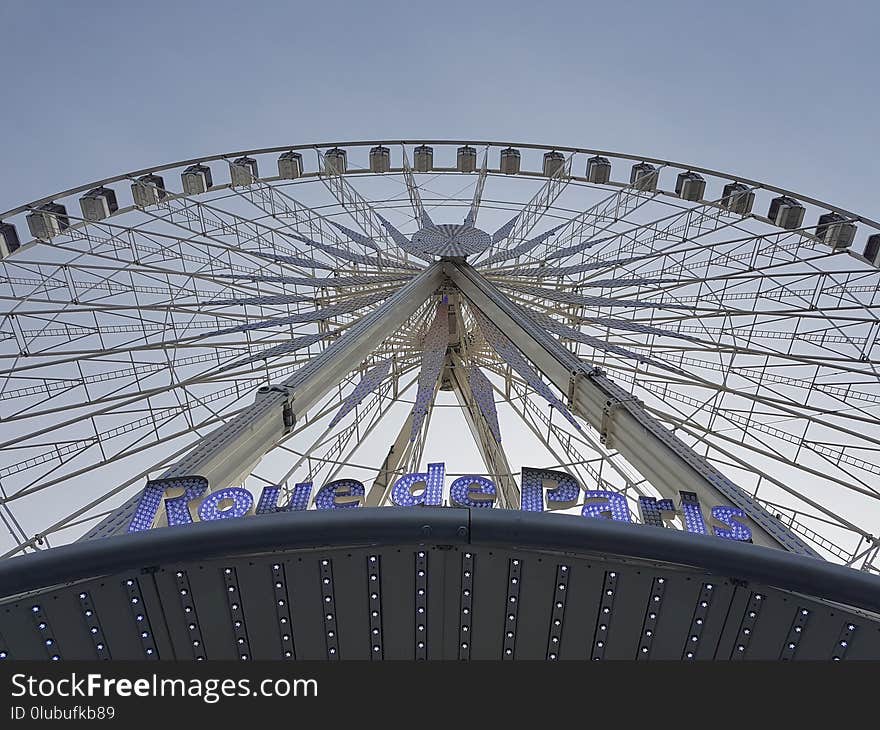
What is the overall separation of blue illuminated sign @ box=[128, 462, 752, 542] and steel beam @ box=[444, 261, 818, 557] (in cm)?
53

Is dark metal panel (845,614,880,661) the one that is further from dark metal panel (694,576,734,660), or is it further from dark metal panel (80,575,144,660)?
dark metal panel (80,575,144,660)

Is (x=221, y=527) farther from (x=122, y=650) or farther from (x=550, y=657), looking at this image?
(x=550, y=657)

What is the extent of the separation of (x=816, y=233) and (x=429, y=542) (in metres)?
22.5

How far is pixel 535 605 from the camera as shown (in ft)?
23.1

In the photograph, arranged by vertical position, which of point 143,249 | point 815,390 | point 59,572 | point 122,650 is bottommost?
point 122,650

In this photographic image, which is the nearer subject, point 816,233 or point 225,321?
point 225,321

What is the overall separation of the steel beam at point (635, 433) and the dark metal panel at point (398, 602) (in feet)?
15.8

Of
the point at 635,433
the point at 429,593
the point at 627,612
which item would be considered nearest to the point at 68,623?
the point at 429,593

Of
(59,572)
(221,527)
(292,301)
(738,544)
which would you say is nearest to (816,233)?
(292,301)

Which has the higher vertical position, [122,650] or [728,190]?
[728,190]

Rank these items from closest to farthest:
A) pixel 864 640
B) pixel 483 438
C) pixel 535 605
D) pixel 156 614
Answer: pixel 864 640, pixel 156 614, pixel 535 605, pixel 483 438

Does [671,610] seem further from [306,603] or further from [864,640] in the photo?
[306,603]

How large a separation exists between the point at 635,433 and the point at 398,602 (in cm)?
580

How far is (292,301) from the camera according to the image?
19062 mm
